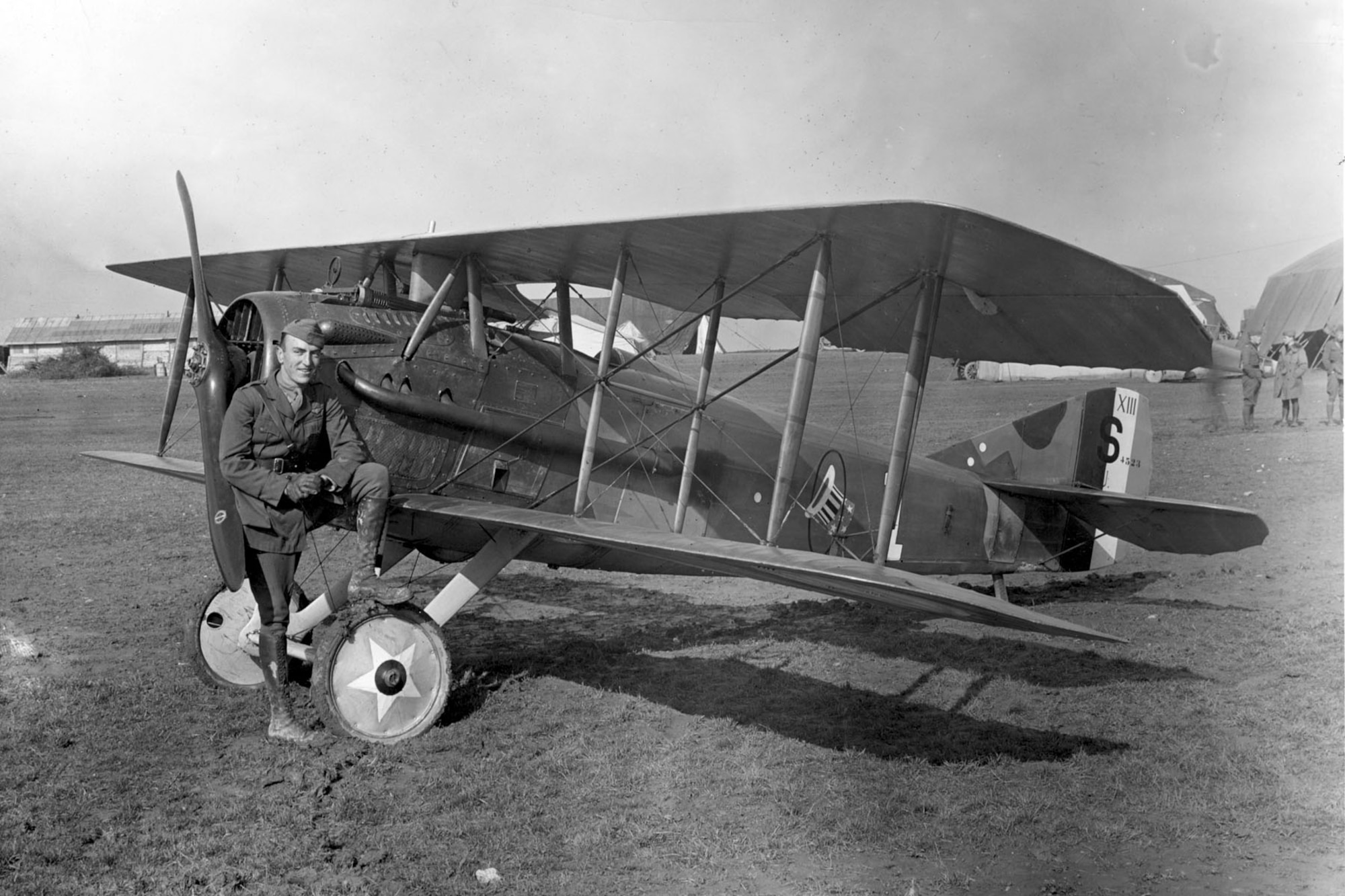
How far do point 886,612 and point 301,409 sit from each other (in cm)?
504

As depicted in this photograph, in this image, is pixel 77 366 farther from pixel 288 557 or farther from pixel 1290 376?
pixel 288 557

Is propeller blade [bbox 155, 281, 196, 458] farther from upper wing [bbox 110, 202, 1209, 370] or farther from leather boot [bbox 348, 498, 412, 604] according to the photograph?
leather boot [bbox 348, 498, 412, 604]

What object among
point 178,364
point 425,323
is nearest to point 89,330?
point 178,364

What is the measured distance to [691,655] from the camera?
670cm

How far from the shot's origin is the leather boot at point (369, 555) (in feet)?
15.5

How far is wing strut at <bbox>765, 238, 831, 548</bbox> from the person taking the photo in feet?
16.0

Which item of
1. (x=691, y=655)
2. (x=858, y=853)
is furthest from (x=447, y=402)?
(x=858, y=853)

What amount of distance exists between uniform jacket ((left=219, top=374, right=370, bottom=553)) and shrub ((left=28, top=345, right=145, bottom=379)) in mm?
36963

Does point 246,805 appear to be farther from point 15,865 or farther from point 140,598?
point 140,598

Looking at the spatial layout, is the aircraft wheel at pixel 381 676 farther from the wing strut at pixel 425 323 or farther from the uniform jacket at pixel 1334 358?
the uniform jacket at pixel 1334 358

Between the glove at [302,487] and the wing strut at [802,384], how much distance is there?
206 centimetres

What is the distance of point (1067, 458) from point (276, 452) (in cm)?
624

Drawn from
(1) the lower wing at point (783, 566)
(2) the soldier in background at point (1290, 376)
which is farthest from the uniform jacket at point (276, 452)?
(2) the soldier in background at point (1290, 376)

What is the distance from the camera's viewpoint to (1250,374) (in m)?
18.2
